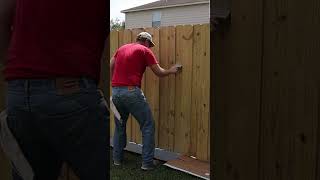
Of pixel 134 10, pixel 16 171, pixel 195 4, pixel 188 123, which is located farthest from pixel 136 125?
pixel 134 10

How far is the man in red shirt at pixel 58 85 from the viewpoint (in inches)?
54.7

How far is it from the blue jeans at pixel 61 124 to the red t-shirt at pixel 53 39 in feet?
0.14

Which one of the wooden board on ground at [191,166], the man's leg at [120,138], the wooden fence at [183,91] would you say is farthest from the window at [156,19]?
the wooden board on ground at [191,166]

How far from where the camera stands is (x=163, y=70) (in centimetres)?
540

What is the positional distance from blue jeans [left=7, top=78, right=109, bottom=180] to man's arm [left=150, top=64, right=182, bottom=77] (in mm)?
3869

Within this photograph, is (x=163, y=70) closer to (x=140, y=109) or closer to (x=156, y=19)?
(x=140, y=109)

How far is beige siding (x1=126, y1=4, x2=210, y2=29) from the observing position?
24.2 meters

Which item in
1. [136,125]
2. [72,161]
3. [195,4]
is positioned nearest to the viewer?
[72,161]
